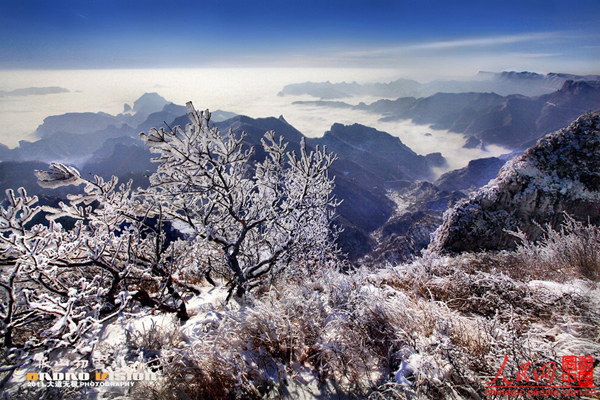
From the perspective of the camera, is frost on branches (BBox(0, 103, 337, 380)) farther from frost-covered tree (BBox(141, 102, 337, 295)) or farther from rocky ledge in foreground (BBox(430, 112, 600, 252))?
rocky ledge in foreground (BBox(430, 112, 600, 252))

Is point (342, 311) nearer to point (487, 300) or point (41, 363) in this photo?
point (487, 300)

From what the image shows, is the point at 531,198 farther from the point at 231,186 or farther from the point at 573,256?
the point at 231,186

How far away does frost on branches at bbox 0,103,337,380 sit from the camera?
102 inches

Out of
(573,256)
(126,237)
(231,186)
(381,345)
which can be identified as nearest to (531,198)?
(573,256)

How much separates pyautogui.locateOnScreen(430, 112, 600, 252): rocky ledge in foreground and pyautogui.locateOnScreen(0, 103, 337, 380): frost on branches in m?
8.72

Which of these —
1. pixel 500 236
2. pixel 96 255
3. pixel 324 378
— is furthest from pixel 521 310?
pixel 500 236

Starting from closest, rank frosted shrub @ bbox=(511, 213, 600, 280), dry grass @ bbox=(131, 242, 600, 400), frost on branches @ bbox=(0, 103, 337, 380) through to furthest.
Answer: dry grass @ bbox=(131, 242, 600, 400) < frost on branches @ bbox=(0, 103, 337, 380) < frosted shrub @ bbox=(511, 213, 600, 280)

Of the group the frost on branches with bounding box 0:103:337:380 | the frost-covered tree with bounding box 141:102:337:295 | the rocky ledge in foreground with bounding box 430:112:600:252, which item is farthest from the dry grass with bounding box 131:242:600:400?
the rocky ledge in foreground with bounding box 430:112:600:252

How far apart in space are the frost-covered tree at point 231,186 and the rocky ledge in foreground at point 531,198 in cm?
844

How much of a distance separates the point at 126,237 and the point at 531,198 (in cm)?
1662

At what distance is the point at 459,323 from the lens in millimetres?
2678

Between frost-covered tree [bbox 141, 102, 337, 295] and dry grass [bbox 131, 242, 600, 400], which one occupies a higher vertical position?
frost-covered tree [bbox 141, 102, 337, 295]

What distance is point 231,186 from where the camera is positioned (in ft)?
15.4

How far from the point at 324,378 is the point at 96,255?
10.3ft
